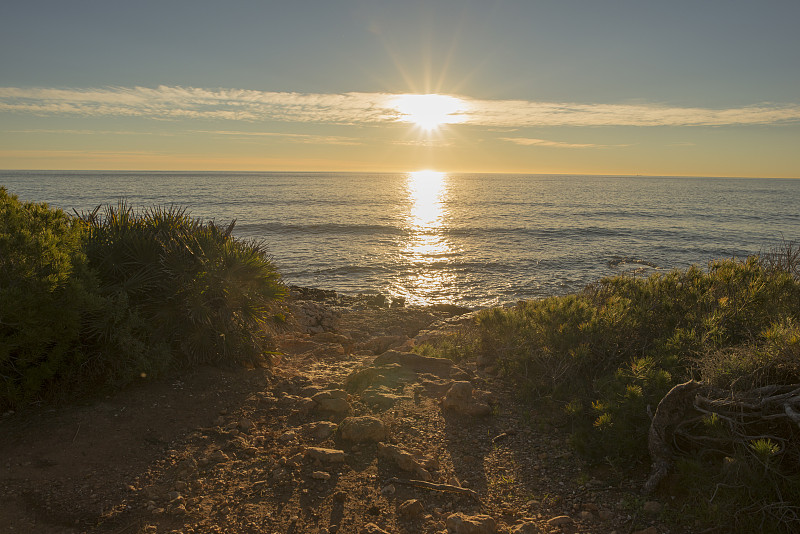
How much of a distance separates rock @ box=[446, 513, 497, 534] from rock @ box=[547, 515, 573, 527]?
51cm

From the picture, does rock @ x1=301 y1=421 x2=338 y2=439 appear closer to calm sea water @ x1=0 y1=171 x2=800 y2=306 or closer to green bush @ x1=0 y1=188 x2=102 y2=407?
green bush @ x1=0 y1=188 x2=102 y2=407

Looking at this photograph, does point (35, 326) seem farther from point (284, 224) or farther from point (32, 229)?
point (284, 224)

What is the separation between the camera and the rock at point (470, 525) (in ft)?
12.7

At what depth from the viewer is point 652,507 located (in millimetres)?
4039

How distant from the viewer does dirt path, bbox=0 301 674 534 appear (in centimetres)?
402

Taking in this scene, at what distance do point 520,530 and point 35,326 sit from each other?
5.26 m

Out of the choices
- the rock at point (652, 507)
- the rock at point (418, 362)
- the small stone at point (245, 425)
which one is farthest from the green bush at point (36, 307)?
the rock at point (652, 507)

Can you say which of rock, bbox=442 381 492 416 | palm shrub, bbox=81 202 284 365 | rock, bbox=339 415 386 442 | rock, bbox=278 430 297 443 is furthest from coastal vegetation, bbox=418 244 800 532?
palm shrub, bbox=81 202 284 365

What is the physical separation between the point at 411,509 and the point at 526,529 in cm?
101

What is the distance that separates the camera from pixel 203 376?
6.39 meters

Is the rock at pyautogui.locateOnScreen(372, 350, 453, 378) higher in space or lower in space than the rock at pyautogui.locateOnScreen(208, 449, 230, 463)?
higher

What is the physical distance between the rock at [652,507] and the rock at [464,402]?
2.22 meters

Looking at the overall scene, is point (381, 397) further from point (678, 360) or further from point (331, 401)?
point (678, 360)

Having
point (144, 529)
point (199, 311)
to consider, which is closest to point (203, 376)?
point (199, 311)
